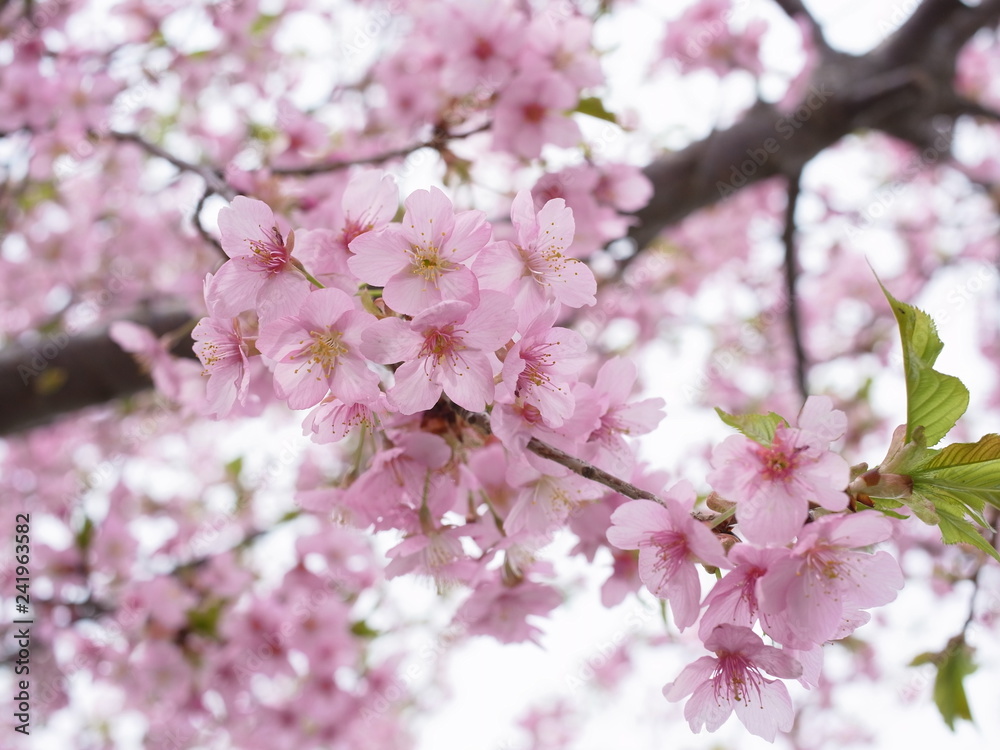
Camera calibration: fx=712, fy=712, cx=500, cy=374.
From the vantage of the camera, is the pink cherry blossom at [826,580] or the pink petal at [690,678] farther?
the pink petal at [690,678]

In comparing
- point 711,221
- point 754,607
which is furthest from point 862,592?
point 711,221

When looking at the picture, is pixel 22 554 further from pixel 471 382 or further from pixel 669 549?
pixel 669 549

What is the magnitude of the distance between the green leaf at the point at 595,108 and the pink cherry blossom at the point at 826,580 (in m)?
1.30

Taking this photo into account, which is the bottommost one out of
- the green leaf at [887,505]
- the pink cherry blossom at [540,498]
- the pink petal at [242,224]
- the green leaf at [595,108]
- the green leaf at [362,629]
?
the green leaf at [362,629]

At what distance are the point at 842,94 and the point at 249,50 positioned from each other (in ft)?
10.4

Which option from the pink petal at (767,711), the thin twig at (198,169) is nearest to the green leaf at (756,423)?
the pink petal at (767,711)

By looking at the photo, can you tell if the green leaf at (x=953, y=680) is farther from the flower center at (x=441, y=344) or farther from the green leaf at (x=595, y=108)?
the green leaf at (x=595, y=108)

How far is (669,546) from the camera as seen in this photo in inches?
37.3

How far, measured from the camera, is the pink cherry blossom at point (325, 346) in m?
0.94

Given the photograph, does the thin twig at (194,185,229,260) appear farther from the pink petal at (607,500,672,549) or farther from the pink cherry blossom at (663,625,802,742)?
the pink cherry blossom at (663,625,802,742)

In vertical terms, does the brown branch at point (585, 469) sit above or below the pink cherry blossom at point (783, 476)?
below

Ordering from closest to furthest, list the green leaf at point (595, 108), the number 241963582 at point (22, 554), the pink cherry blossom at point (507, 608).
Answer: the pink cherry blossom at point (507, 608), the green leaf at point (595, 108), the number 241963582 at point (22, 554)

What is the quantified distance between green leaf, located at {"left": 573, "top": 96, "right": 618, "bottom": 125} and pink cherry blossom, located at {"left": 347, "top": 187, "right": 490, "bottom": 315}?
3.38ft

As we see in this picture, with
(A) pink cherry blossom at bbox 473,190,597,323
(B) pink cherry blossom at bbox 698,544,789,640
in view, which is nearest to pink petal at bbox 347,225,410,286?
(A) pink cherry blossom at bbox 473,190,597,323
